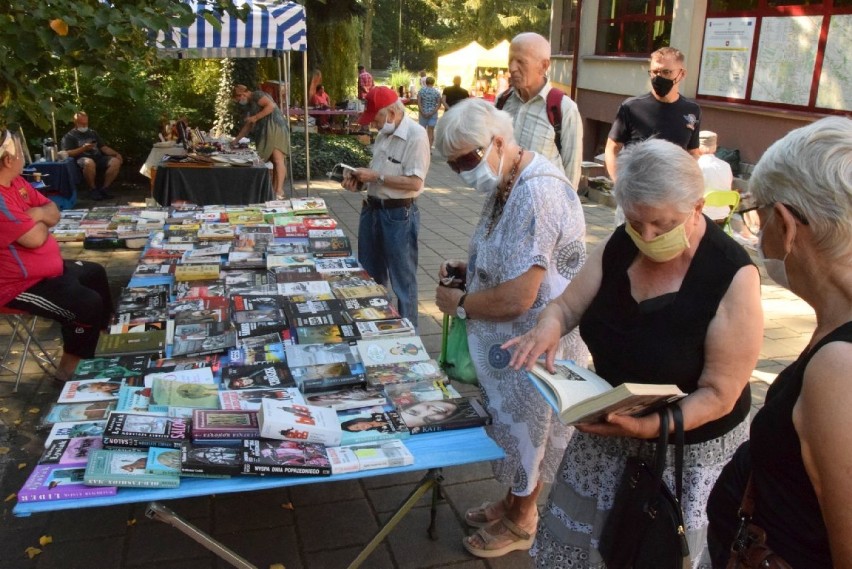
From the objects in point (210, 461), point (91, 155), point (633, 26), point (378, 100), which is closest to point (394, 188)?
point (378, 100)

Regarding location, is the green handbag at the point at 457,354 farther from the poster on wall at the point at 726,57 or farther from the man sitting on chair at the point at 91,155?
the man sitting on chair at the point at 91,155

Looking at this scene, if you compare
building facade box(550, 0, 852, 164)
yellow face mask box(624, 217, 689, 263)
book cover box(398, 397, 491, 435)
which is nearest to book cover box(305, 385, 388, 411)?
book cover box(398, 397, 491, 435)

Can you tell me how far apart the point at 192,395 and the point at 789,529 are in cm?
180

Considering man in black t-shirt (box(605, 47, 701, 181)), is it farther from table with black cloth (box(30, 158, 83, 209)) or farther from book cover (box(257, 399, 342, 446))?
table with black cloth (box(30, 158, 83, 209))

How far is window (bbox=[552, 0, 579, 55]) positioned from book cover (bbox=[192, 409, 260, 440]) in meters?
12.6

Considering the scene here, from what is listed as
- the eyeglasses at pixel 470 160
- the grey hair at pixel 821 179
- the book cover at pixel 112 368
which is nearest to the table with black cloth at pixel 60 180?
the book cover at pixel 112 368

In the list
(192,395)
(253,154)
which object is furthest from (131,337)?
(253,154)

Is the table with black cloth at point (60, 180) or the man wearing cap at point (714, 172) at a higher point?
the man wearing cap at point (714, 172)

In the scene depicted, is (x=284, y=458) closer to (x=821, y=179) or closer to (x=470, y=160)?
(x=470, y=160)

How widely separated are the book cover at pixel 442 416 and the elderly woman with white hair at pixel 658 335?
0.40 m

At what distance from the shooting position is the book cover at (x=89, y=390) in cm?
224

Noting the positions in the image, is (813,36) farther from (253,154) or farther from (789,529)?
(789,529)

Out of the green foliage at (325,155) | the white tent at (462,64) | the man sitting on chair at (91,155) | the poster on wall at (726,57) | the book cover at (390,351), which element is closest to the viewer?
the book cover at (390,351)

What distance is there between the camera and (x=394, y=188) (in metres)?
4.22
